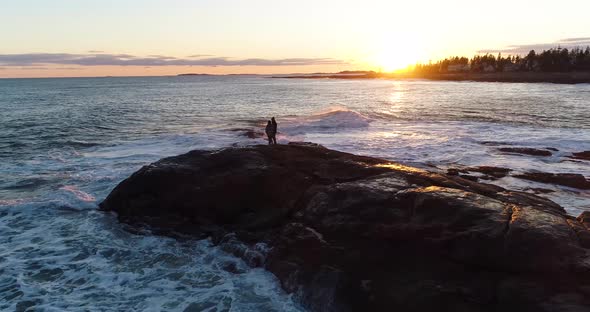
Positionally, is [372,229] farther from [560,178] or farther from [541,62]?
[541,62]

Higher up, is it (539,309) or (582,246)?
(582,246)

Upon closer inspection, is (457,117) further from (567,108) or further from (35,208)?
(35,208)

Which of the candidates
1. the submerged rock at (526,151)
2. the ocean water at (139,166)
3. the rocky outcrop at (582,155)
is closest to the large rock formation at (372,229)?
the ocean water at (139,166)

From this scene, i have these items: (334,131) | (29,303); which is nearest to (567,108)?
(334,131)

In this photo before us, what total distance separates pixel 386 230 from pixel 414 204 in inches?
37.0

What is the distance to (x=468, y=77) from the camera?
16700cm

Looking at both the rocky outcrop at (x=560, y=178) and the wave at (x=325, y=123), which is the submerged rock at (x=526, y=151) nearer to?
the rocky outcrop at (x=560, y=178)

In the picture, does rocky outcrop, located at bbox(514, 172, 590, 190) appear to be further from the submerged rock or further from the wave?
the wave

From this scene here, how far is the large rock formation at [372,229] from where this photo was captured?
7.29m

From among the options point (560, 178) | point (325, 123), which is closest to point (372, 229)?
point (560, 178)

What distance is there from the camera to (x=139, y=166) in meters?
20.4

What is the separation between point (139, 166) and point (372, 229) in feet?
47.8

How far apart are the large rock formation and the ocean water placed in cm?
84

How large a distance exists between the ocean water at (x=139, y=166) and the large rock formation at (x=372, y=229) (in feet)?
2.74
